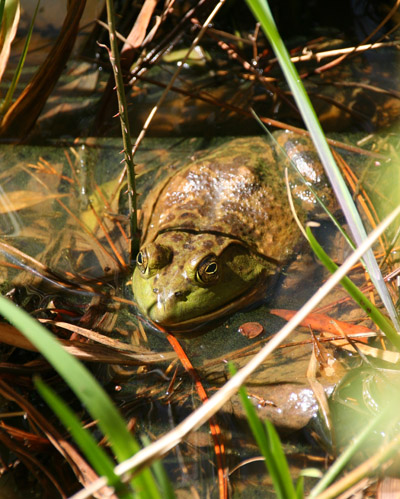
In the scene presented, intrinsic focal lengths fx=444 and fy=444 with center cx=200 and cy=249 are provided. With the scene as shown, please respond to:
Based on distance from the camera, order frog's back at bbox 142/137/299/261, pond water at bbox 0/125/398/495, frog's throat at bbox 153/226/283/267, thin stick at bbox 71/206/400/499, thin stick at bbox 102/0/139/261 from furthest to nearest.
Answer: frog's back at bbox 142/137/299/261 < frog's throat at bbox 153/226/283/267 < pond water at bbox 0/125/398/495 < thin stick at bbox 102/0/139/261 < thin stick at bbox 71/206/400/499

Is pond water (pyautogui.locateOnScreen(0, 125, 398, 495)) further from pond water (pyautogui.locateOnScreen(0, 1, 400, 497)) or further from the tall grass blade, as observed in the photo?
the tall grass blade

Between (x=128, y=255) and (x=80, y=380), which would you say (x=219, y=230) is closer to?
(x=128, y=255)

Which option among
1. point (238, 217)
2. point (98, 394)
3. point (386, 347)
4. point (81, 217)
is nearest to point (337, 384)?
point (386, 347)

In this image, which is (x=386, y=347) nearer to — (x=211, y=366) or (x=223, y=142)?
(x=211, y=366)

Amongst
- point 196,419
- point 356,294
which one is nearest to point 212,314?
point 356,294

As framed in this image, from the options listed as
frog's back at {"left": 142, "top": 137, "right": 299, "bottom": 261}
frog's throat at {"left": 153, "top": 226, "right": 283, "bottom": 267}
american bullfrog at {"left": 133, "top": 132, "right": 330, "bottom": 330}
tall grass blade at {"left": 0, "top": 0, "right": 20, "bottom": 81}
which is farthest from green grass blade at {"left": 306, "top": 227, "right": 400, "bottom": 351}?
tall grass blade at {"left": 0, "top": 0, "right": 20, "bottom": 81}

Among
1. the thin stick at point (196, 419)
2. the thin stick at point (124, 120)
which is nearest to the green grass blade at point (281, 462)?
the thin stick at point (196, 419)

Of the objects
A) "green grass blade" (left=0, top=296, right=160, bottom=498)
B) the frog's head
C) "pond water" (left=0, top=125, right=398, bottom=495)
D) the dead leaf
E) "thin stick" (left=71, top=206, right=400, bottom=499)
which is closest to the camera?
"green grass blade" (left=0, top=296, right=160, bottom=498)
